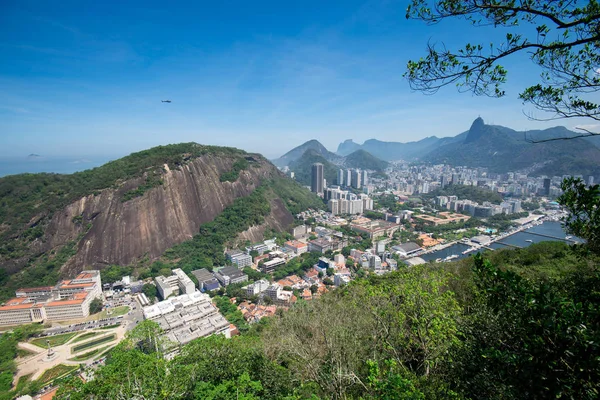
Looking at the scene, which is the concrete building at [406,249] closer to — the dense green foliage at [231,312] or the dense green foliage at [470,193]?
the dense green foliage at [231,312]

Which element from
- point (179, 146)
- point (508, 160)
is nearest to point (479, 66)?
point (179, 146)

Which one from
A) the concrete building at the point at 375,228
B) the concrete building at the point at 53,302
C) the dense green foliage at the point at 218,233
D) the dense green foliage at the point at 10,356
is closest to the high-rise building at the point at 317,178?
the concrete building at the point at 375,228

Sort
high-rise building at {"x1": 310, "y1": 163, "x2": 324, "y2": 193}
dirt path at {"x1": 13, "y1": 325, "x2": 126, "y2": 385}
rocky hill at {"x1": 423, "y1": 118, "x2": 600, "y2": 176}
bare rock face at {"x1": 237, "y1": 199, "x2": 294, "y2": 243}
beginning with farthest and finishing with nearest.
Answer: rocky hill at {"x1": 423, "y1": 118, "x2": 600, "y2": 176}
high-rise building at {"x1": 310, "y1": 163, "x2": 324, "y2": 193}
bare rock face at {"x1": 237, "y1": 199, "x2": 294, "y2": 243}
dirt path at {"x1": 13, "y1": 325, "x2": 126, "y2": 385}

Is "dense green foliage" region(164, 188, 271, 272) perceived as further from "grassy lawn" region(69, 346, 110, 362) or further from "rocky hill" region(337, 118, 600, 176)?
"rocky hill" region(337, 118, 600, 176)

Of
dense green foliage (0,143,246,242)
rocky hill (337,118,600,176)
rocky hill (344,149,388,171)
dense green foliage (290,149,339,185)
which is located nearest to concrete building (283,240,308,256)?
dense green foliage (0,143,246,242)

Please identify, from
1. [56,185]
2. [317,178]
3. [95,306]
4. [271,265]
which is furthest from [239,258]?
[317,178]

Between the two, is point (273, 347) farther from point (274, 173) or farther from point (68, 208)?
point (274, 173)

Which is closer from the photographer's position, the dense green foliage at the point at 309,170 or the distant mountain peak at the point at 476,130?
the dense green foliage at the point at 309,170
